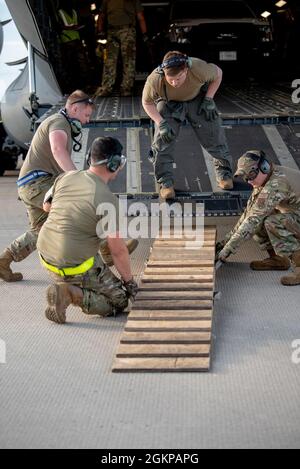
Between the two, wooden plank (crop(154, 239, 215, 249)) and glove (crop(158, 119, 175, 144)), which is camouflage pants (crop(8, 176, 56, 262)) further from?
glove (crop(158, 119, 175, 144))

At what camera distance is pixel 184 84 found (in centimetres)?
759

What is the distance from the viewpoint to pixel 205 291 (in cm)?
623

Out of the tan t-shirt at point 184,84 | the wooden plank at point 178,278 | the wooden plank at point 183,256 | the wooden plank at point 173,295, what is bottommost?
the wooden plank at point 183,256

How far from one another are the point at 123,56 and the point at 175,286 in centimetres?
593

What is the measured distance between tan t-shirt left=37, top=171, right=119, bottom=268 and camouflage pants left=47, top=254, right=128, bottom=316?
0.12 meters

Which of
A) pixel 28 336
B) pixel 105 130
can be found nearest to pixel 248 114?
pixel 105 130

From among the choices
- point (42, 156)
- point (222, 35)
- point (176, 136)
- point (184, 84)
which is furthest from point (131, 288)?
point (222, 35)

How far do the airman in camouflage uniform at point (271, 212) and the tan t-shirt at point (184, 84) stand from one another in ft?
3.40

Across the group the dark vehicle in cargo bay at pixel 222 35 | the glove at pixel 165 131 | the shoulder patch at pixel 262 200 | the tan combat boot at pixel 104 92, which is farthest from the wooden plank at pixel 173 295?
the dark vehicle in cargo bay at pixel 222 35

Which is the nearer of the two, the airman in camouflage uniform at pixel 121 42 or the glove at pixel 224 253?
the glove at pixel 224 253

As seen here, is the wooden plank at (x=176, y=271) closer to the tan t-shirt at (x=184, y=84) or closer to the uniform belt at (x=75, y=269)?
the uniform belt at (x=75, y=269)

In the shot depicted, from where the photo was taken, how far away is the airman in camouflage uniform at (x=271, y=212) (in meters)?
6.80

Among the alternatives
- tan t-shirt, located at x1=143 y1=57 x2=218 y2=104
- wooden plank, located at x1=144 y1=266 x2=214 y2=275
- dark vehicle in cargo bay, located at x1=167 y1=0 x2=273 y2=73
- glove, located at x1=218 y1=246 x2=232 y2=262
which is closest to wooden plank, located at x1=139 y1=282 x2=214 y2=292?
wooden plank, located at x1=144 y1=266 x2=214 y2=275

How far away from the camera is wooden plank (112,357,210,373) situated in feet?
17.0
